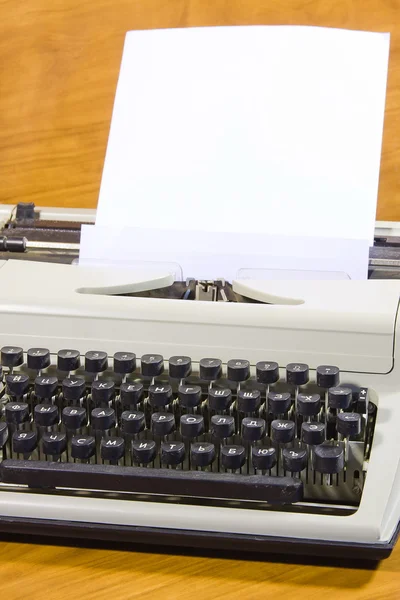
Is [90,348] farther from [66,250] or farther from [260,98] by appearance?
[260,98]

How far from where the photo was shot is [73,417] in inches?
45.4

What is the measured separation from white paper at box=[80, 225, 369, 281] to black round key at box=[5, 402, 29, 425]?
36cm

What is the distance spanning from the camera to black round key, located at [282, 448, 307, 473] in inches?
42.5

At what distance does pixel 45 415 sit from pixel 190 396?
199mm

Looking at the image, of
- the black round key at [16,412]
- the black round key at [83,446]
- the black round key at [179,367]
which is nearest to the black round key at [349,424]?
the black round key at [179,367]

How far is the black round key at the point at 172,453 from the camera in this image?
1107 mm

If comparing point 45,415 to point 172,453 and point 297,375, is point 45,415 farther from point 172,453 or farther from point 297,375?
point 297,375

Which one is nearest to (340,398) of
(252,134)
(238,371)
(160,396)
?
(238,371)

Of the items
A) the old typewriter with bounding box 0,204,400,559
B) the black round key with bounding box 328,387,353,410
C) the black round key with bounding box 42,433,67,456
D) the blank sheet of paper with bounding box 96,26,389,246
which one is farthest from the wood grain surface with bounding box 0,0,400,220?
the black round key with bounding box 328,387,353,410

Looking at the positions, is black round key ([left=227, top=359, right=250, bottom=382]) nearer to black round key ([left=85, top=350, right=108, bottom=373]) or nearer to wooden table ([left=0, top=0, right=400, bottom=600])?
black round key ([left=85, top=350, right=108, bottom=373])

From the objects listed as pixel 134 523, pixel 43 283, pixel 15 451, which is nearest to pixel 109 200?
pixel 43 283

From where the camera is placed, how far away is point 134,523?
3.57 ft

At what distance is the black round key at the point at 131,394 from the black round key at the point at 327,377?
0.79 feet

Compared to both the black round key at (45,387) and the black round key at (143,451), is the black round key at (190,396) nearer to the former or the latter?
the black round key at (143,451)
